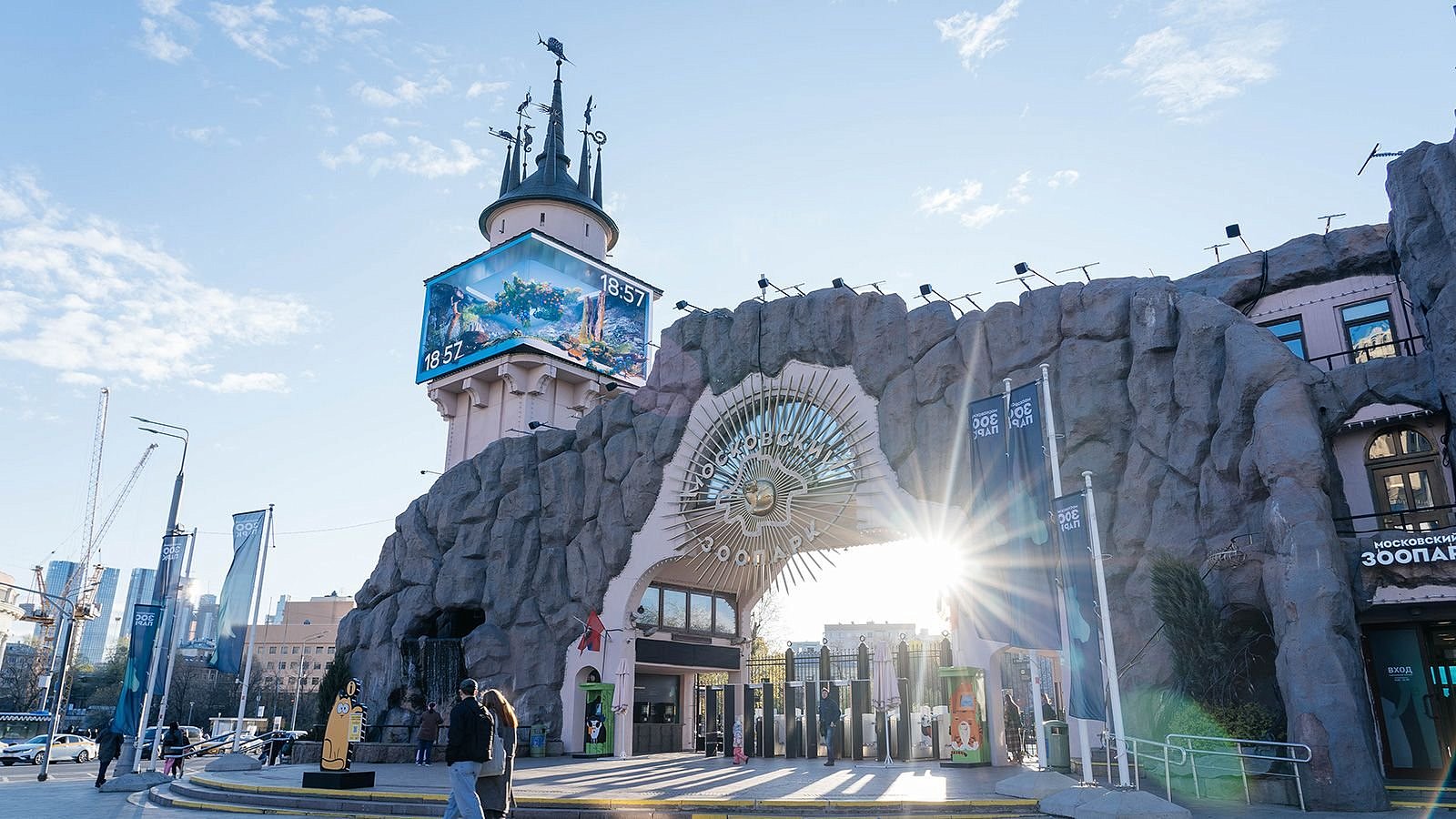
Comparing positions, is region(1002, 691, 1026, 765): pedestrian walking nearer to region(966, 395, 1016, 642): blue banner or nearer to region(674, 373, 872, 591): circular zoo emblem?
region(966, 395, 1016, 642): blue banner

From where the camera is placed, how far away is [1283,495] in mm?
17453

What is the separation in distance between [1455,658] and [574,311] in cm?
3478

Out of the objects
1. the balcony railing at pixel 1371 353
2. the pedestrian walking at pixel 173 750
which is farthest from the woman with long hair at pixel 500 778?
the balcony railing at pixel 1371 353

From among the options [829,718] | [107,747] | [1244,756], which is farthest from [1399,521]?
[107,747]

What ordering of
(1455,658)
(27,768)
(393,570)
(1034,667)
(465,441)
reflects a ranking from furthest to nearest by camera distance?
1. (465,441)
2. (393,570)
3. (27,768)
4. (1455,658)
5. (1034,667)

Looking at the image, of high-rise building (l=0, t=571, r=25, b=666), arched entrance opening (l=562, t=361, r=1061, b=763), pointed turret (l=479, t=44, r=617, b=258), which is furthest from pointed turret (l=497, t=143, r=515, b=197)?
high-rise building (l=0, t=571, r=25, b=666)

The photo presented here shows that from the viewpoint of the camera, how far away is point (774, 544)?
28.0m

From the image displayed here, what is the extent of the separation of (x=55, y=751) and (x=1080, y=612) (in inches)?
1593

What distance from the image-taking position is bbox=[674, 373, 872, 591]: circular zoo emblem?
1070 inches

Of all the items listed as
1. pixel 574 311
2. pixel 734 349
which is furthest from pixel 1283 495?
pixel 574 311

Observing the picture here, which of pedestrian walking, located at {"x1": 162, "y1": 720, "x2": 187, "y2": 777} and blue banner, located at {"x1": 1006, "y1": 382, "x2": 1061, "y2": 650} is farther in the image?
pedestrian walking, located at {"x1": 162, "y1": 720, "x2": 187, "y2": 777}

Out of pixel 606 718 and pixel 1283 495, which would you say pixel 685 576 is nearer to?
pixel 606 718

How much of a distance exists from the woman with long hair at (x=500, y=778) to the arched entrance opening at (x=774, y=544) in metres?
14.3

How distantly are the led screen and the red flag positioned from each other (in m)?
15.8
